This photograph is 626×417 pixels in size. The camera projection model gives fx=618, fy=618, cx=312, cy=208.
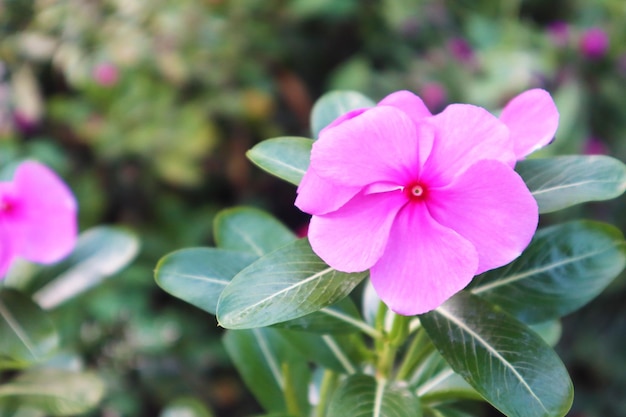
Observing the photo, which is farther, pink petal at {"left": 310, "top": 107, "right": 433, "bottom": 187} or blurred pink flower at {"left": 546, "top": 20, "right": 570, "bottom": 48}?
blurred pink flower at {"left": 546, "top": 20, "right": 570, "bottom": 48}

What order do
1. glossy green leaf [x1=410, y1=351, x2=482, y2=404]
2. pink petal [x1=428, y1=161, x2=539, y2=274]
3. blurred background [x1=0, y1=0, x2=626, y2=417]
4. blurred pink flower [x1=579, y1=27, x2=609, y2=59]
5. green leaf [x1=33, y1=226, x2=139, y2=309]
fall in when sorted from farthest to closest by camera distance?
blurred pink flower [x1=579, y1=27, x2=609, y2=59] → blurred background [x1=0, y1=0, x2=626, y2=417] → green leaf [x1=33, y1=226, x2=139, y2=309] → glossy green leaf [x1=410, y1=351, x2=482, y2=404] → pink petal [x1=428, y1=161, x2=539, y2=274]

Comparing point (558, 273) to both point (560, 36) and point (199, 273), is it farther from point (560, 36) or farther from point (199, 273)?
point (560, 36)

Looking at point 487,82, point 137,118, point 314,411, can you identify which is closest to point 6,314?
point 314,411

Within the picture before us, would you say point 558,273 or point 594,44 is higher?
point 558,273

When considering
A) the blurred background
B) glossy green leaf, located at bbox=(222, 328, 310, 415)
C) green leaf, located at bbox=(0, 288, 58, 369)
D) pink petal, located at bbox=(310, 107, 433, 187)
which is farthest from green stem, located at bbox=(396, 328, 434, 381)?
the blurred background

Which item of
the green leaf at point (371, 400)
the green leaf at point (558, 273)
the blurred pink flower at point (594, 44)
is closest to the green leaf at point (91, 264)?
the green leaf at point (371, 400)

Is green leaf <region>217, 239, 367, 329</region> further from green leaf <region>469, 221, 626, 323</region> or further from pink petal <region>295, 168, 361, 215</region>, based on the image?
green leaf <region>469, 221, 626, 323</region>

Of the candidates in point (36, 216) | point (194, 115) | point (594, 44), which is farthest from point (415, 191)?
point (594, 44)

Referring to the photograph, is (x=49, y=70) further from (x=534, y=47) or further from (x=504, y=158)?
(x=504, y=158)
